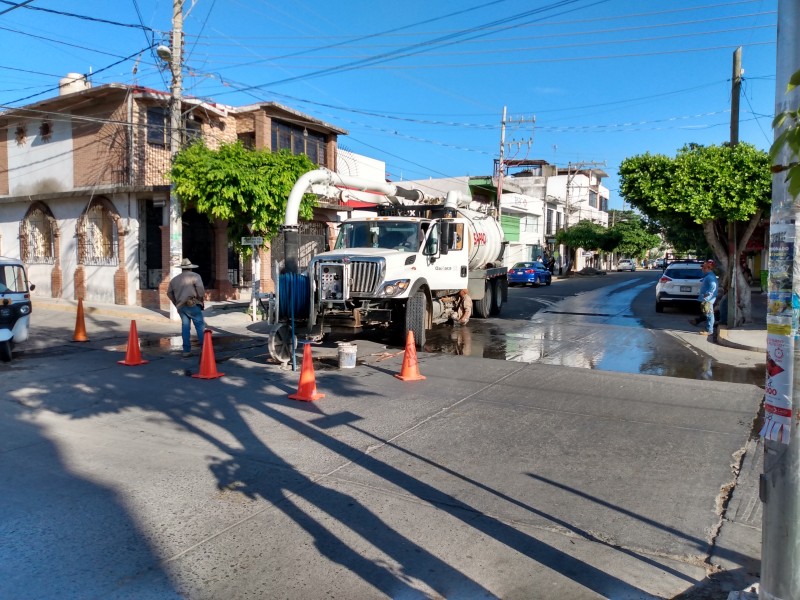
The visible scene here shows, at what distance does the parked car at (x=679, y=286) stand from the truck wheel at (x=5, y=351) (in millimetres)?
17380

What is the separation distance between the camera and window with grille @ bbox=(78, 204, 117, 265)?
2053cm

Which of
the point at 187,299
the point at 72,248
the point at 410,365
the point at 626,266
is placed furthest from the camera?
the point at 626,266

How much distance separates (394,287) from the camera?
11672 millimetres

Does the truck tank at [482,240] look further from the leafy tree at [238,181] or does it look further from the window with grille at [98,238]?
the window with grille at [98,238]

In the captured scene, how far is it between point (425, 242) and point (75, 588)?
32.9 feet

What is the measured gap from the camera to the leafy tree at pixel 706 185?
13.1m

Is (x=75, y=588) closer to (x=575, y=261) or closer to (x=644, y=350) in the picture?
(x=644, y=350)

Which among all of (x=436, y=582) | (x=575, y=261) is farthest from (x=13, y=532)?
(x=575, y=261)

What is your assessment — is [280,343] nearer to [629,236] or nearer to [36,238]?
[36,238]

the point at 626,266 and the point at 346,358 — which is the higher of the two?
the point at 626,266

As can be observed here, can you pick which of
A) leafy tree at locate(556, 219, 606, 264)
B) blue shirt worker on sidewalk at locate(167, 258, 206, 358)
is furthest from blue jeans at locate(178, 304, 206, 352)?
leafy tree at locate(556, 219, 606, 264)

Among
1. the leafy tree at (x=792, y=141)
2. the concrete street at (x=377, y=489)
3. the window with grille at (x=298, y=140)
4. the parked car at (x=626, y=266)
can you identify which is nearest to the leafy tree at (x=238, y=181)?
the window with grille at (x=298, y=140)

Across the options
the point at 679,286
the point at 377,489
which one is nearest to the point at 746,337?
the point at 679,286

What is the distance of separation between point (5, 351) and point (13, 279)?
4.72 feet
